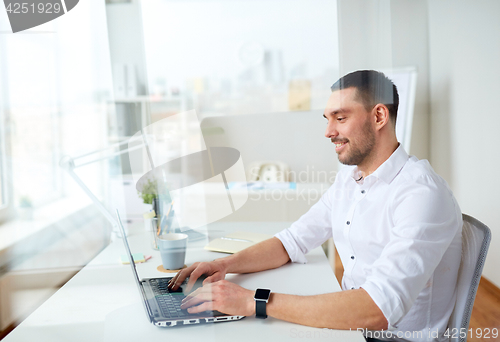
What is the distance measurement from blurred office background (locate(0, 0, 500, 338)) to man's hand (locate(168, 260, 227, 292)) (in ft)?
0.42

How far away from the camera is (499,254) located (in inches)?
40.9

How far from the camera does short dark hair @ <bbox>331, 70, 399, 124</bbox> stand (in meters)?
0.93

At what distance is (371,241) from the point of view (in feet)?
3.19

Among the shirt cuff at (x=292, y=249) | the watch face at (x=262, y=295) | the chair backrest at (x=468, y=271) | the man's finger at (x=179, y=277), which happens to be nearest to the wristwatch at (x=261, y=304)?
the watch face at (x=262, y=295)

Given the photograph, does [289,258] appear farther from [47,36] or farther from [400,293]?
[47,36]

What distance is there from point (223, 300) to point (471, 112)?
80 cm

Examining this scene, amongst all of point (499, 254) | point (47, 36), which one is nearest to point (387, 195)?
point (499, 254)

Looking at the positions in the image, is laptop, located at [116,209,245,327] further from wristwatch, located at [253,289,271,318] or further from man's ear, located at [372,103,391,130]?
man's ear, located at [372,103,391,130]

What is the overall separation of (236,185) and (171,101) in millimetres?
260

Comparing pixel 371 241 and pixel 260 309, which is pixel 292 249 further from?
pixel 260 309

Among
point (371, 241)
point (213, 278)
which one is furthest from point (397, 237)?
point (213, 278)

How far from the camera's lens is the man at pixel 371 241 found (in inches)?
29.0

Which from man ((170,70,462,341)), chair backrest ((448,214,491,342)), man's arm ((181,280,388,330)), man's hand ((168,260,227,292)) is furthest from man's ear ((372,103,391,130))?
man's hand ((168,260,227,292))

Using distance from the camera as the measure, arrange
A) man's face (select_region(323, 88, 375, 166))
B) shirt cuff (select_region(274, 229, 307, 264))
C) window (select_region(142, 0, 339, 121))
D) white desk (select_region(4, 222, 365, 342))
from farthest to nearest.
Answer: shirt cuff (select_region(274, 229, 307, 264)) < man's face (select_region(323, 88, 375, 166)) < window (select_region(142, 0, 339, 121)) < white desk (select_region(4, 222, 365, 342))
